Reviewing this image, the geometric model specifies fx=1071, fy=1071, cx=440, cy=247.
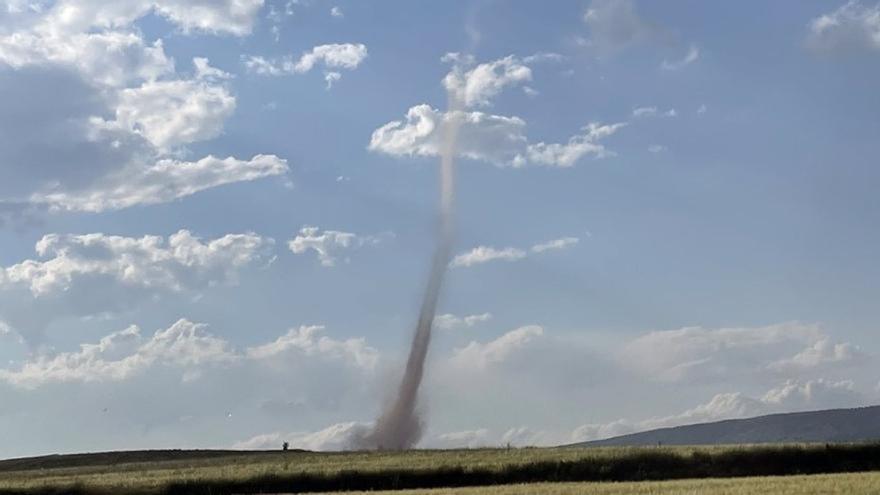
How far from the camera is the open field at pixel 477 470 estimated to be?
62.7m

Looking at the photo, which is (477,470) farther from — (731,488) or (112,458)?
(112,458)

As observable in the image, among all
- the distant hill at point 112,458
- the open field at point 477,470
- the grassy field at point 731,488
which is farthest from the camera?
the distant hill at point 112,458

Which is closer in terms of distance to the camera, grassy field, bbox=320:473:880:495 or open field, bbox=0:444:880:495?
grassy field, bbox=320:473:880:495

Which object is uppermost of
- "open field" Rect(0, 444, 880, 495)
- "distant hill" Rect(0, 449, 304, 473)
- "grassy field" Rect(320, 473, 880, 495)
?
"distant hill" Rect(0, 449, 304, 473)

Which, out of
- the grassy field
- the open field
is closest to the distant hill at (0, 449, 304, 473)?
the open field

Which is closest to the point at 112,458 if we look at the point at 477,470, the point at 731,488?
the point at 477,470

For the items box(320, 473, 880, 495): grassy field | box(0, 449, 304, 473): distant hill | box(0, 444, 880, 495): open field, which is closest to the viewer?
box(320, 473, 880, 495): grassy field

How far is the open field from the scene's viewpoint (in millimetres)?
62688

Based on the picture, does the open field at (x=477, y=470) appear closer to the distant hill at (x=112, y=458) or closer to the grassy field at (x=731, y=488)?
the grassy field at (x=731, y=488)

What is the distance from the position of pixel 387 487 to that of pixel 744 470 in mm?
22609

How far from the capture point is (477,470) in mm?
64812

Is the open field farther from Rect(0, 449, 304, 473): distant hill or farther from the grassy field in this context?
Rect(0, 449, 304, 473): distant hill

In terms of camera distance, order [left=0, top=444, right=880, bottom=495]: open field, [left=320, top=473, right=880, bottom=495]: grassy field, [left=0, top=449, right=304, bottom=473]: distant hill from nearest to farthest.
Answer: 1. [left=320, top=473, right=880, bottom=495]: grassy field
2. [left=0, top=444, right=880, bottom=495]: open field
3. [left=0, top=449, right=304, bottom=473]: distant hill

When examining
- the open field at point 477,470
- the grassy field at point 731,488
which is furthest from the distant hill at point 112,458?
the grassy field at point 731,488
